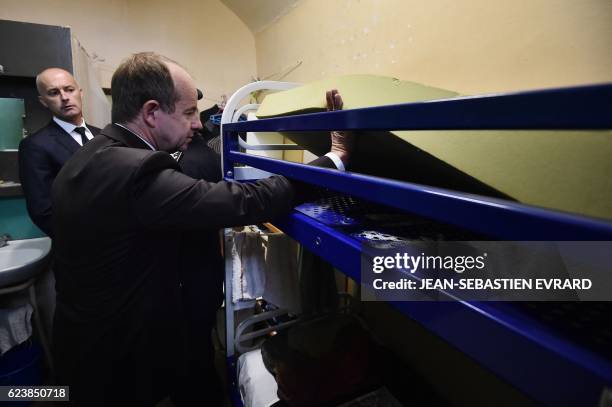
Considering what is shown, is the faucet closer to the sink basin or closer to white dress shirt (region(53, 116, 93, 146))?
the sink basin

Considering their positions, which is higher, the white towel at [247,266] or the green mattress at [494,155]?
the green mattress at [494,155]

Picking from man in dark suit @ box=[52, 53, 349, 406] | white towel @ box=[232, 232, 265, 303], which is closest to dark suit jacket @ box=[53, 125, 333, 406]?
man in dark suit @ box=[52, 53, 349, 406]

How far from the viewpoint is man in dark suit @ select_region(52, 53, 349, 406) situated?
2.17 ft

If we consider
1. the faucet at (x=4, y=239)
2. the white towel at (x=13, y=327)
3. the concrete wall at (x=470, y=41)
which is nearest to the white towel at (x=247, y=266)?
the concrete wall at (x=470, y=41)

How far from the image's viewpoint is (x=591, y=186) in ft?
1.46

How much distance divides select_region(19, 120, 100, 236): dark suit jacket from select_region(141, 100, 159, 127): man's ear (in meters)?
1.11

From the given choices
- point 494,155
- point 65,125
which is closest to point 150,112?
point 494,155

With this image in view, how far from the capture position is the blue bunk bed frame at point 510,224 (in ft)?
0.76

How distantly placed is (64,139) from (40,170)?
0.22 metres

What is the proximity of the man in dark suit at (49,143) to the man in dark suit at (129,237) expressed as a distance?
2.93 ft

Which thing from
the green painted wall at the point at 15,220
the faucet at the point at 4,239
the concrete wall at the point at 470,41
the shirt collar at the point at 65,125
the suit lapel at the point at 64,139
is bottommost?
the faucet at the point at 4,239

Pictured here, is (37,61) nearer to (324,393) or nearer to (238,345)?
(238,345)

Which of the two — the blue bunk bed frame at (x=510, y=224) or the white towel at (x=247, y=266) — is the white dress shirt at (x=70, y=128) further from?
the blue bunk bed frame at (x=510, y=224)

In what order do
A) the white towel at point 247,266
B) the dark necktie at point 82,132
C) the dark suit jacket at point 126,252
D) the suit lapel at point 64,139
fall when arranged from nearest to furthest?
the dark suit jacket at point 126,252
the white towel at point 247,266
the suit lapel at point 64,139
the dark necktie at point 82,132
